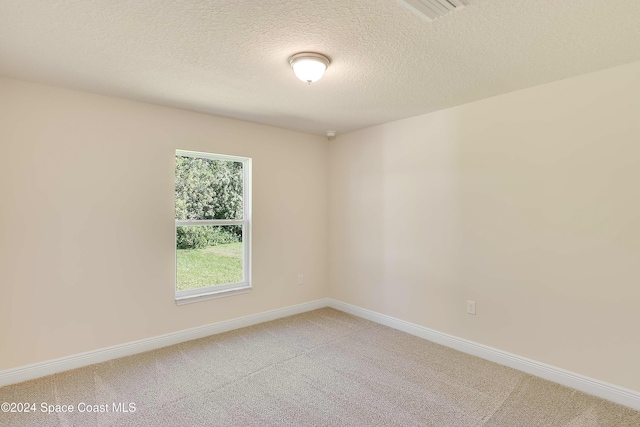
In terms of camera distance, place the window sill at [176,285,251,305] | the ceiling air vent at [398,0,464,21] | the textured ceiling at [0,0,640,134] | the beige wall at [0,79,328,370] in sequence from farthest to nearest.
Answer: the window sill at [176,285,251,305] → the beige wall at [0,79,328,370] → the textured ceiling at [0,0,640,134] → the ceiling air vent at [398,0,464,21]

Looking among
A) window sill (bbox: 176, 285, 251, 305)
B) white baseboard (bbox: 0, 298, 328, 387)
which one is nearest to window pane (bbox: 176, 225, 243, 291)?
window sill (bbox: 176, 285, 251, 305)

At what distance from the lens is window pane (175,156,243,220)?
11.2 feet

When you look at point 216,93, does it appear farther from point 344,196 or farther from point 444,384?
point 444,384

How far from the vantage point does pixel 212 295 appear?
3514 mm

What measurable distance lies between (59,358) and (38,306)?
463mm

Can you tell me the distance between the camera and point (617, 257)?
2.28 m

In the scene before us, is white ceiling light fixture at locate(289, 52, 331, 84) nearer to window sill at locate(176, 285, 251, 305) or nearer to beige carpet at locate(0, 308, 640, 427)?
beige carpet at locate(0, 308, 640, 427)

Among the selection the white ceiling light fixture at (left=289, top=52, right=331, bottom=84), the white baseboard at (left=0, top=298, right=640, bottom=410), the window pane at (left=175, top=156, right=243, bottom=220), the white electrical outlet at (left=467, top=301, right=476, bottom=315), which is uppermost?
the white ceiling light fixture at (left=289, top=52, right=331, bottom=84)

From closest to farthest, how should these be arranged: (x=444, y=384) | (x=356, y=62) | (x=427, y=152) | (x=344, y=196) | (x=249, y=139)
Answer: (x=356, y=62)
(x=444, y=384)
(x=427, y=152)
(x=249, y=139)
(x=344, y=196)

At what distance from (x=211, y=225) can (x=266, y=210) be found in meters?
0.67

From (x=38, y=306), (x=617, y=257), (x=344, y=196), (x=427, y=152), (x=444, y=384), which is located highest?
(x=427, y=152)

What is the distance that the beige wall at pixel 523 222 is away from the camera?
228cm

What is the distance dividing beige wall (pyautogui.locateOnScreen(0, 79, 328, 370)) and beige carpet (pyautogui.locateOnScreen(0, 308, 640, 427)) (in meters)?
0.34

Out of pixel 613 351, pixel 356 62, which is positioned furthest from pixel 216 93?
pixel 613 351
